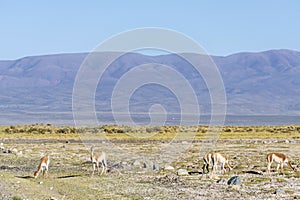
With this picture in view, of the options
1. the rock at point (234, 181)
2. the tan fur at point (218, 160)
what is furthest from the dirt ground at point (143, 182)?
the tan fur at point (218, 160)

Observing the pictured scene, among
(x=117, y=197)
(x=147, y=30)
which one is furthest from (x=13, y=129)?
(x=117, y=197)

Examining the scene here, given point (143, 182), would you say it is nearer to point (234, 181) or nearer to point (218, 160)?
point (234, 181)

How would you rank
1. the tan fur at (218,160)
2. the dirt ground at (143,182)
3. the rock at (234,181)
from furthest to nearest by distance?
the tan fur at (218,160) < the rock at (234,181) < the dirt ground at (143,182)

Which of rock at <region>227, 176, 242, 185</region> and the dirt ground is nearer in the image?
→ the dirt ground

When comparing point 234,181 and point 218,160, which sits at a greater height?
point 218,160

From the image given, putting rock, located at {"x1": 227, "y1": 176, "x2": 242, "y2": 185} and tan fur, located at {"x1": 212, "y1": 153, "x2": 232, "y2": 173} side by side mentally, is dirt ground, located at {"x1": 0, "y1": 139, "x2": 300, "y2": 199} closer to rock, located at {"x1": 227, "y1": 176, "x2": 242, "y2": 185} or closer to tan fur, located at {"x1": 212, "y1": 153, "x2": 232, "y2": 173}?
rock, located at {"x1": 227, "y1": 176, "x2": 242, "y2": 185}

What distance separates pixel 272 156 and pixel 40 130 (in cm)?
6633

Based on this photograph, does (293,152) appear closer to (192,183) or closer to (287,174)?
(287,174)

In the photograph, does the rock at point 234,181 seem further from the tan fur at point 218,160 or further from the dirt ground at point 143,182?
the tan fur at point 218,160

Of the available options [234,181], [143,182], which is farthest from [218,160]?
[143,182]

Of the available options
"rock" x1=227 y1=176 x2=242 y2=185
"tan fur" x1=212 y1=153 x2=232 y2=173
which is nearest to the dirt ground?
"rock" x1=227 y1=176 x2=242 y2=185

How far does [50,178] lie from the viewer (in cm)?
3147

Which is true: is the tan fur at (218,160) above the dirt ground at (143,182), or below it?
above

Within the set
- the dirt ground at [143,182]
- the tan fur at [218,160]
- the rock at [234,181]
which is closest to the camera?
the dirt ground at [143,182]
